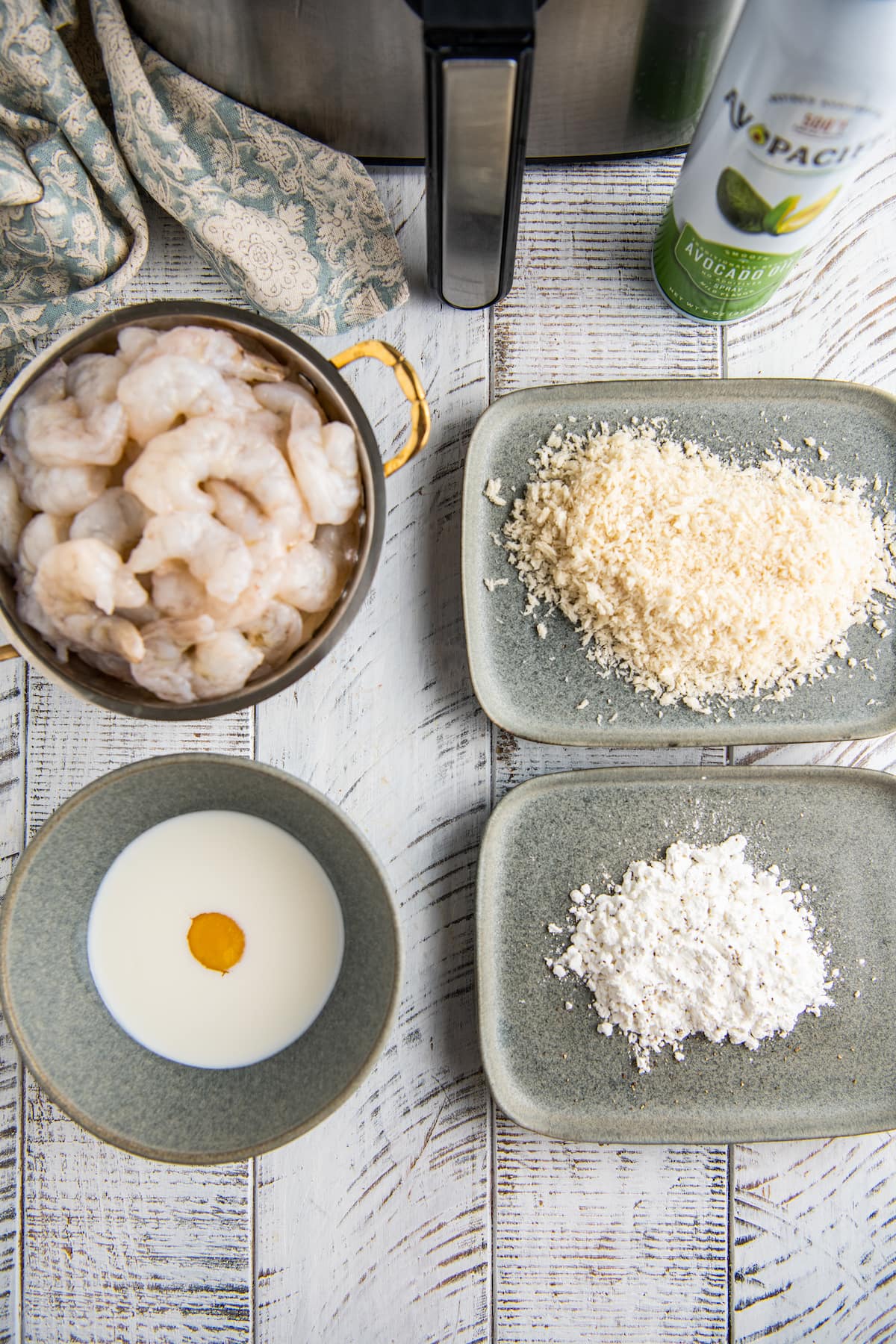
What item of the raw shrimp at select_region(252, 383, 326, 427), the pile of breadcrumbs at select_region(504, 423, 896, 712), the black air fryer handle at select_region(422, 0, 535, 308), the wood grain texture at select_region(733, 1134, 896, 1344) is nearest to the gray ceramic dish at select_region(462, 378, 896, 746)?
the pile of breadcrumbs at select_region(504, 423, 896, 712)

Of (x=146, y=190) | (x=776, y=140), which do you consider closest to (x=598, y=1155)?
(x=776, y=140)

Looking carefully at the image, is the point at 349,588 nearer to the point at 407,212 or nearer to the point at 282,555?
the point at 282,555

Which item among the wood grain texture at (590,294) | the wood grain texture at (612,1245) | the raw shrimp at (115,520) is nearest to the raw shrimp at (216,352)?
the raw shrimp at (115,520)

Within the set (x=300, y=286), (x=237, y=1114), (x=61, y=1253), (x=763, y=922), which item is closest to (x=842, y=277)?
(x=300, y=286)

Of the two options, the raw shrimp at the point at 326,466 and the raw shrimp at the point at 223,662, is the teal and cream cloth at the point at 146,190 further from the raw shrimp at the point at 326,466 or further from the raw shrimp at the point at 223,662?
the raw shrimp at the point at 223,662

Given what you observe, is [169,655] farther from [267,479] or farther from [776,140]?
[776,140]

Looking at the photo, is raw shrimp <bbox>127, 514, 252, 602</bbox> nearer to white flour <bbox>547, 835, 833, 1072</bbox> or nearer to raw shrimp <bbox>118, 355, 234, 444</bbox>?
raw shrimp <bbox>118, 355, 234, 444</bbox>

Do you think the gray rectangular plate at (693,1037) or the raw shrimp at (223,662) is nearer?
the raw shrimp at (223,662)

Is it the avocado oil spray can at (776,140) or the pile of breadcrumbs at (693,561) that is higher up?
the avocado oil spray can at (776,140)

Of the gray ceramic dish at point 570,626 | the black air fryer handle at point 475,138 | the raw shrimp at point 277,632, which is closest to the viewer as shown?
the black air fryer handle at point 475,138
